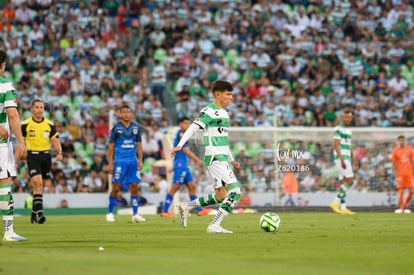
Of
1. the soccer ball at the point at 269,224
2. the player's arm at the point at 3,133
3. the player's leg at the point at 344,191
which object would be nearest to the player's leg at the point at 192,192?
the player's leg at the point at 344,191

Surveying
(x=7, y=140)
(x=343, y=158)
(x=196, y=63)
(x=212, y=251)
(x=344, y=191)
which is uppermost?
(x=196, y=63)

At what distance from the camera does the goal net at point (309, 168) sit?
96.1 feet

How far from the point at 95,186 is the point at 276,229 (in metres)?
14.5

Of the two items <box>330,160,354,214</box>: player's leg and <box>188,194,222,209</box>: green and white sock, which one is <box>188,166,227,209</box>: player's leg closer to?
<box>188,194,222,209</box>: green and white sock

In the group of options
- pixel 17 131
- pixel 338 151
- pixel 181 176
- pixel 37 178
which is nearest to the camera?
pixel 17 131

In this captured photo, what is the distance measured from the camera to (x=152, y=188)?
97.7 feet

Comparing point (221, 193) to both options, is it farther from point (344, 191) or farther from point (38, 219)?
point (344, 191)

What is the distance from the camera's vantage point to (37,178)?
20094 mm

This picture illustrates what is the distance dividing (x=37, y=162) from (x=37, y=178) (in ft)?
1.21

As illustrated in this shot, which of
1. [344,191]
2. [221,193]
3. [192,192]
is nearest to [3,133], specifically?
[221,193]

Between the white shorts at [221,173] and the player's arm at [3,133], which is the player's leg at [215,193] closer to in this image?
the white shorts at [221,173]

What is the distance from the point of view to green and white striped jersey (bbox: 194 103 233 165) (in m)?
15.5

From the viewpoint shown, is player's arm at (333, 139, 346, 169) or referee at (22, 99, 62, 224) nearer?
referee at (22, 99, 62, 224)

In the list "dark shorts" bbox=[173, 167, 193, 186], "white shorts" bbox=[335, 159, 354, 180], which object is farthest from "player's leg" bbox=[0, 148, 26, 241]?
"white shorts" bbox=[335, 159, 354, 180]
